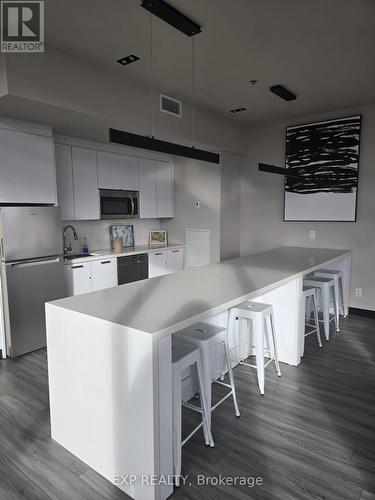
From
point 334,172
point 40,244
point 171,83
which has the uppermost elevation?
point 171,83

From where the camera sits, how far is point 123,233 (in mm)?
5301

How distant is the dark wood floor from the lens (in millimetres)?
1730

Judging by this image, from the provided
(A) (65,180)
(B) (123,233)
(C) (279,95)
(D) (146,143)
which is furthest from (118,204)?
(D) (146,143)

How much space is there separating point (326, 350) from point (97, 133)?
11.5 ft

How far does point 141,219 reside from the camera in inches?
221

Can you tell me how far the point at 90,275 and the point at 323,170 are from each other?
344 cm

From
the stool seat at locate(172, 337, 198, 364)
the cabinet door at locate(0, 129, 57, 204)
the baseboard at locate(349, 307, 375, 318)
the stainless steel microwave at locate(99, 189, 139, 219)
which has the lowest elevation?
the baseboard at locate(349, 307, 375, 318)

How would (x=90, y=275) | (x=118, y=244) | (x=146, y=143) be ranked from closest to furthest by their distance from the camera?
1. (x=146, y=143)
2. (x=90, y=275)
3. (x=118, y=244)

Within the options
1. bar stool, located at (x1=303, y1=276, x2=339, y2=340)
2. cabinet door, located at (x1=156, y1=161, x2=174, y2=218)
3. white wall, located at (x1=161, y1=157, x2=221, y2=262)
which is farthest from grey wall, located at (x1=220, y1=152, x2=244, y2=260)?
bar stool, located at (x1=303, y1=276, x2=339, y2=340)

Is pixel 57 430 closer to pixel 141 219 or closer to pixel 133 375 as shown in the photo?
pixel 133 375

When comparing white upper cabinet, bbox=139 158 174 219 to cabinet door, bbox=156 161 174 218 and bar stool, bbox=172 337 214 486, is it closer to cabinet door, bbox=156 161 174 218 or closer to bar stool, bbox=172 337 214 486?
cabinet door, bbox=156 161 174 218

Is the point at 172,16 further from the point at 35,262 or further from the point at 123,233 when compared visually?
the point at 123,233

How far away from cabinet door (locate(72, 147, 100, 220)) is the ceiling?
1343 mm

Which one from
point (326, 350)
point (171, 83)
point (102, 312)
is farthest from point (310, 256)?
point (102, 312)
